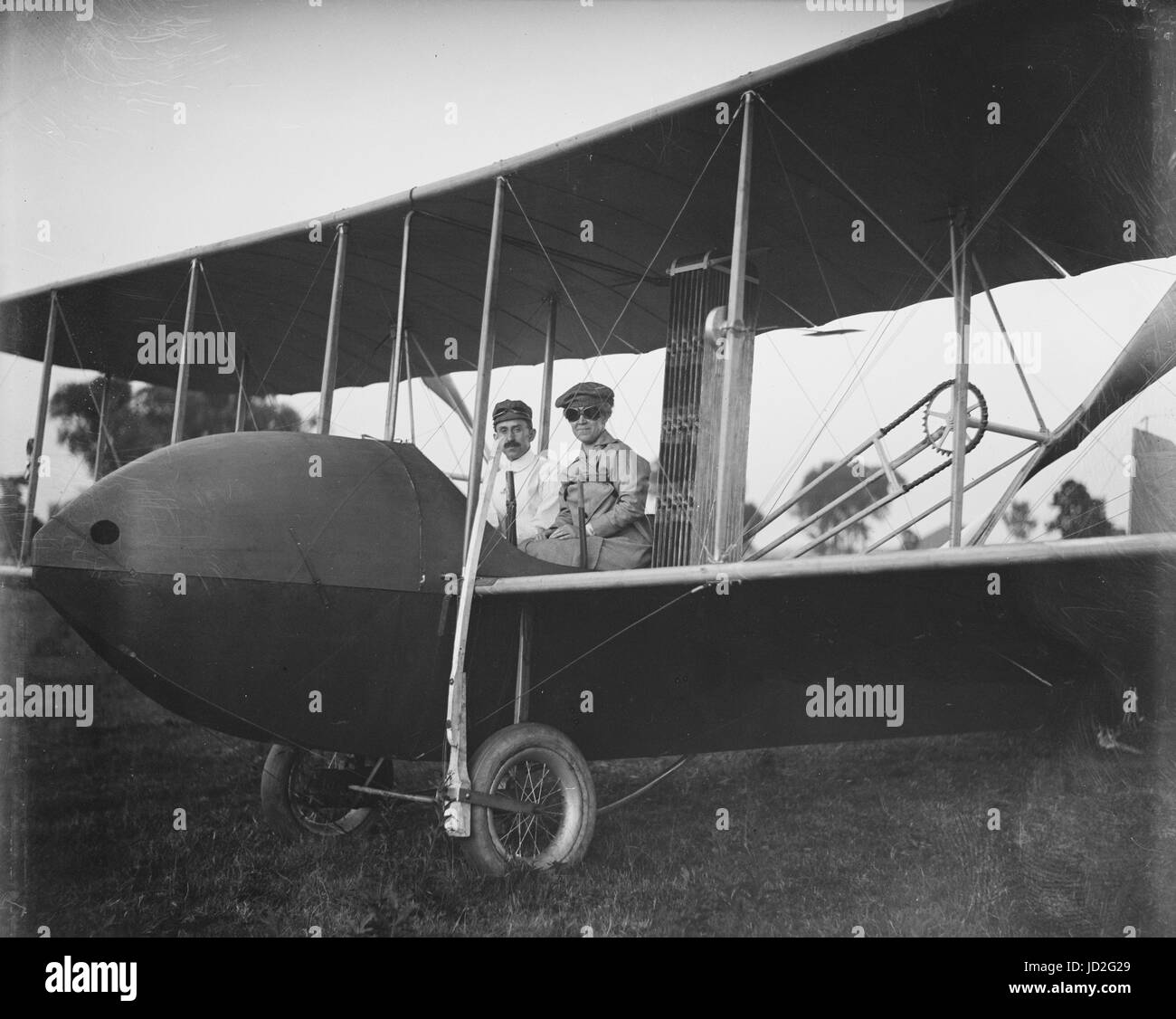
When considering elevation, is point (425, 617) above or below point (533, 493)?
below

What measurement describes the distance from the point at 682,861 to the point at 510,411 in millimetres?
2481

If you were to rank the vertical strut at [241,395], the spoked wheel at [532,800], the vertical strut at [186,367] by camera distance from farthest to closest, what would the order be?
1. the vertical strut at [241,395]
2. the vertical strut at [186,367]
3. the spoked wheel at [532,800]

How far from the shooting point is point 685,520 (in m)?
5.17

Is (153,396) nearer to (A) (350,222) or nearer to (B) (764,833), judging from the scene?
(A) (350,222)

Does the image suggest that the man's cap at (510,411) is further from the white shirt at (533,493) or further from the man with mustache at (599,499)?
the man with mustache at (599,499)

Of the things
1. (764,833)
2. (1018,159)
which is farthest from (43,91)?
(764,833)

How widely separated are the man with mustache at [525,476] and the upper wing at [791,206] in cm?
70

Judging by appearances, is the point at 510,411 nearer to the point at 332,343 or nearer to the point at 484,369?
the point at 484,369

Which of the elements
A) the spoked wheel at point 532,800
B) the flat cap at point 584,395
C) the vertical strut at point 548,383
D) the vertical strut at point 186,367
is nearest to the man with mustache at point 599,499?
the flat cap at point 584,395

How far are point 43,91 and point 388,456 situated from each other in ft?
6.59

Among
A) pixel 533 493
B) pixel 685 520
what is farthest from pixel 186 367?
pixel 685 520

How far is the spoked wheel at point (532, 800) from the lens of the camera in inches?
173

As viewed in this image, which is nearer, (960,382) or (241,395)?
(960,382)

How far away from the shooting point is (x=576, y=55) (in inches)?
178
